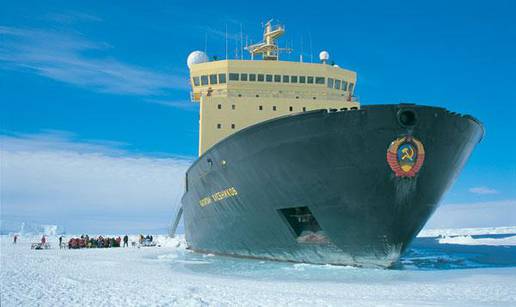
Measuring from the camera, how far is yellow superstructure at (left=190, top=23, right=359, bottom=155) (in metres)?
17.6

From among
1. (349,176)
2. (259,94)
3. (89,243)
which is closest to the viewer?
(349,176)

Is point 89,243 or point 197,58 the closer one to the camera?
point 197,58

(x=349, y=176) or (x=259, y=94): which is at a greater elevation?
(x=259, y=94)

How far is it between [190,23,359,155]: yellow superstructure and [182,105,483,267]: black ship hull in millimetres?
4796

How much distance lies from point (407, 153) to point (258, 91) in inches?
375

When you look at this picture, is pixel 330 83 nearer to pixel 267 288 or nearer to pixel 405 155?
pixel 405 155

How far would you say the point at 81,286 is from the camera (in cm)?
862

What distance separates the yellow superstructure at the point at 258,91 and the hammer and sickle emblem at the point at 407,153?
7.52 meters

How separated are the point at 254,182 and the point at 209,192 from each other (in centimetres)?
338

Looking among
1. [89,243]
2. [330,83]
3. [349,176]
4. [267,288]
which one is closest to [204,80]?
[330,83]

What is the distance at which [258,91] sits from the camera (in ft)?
62.0

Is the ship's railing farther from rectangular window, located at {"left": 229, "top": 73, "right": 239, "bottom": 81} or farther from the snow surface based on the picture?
the snow surface

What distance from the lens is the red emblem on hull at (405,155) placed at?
411 inches

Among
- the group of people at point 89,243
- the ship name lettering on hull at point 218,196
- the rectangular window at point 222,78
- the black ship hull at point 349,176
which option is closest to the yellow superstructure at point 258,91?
the rectangular window at point 222,78
